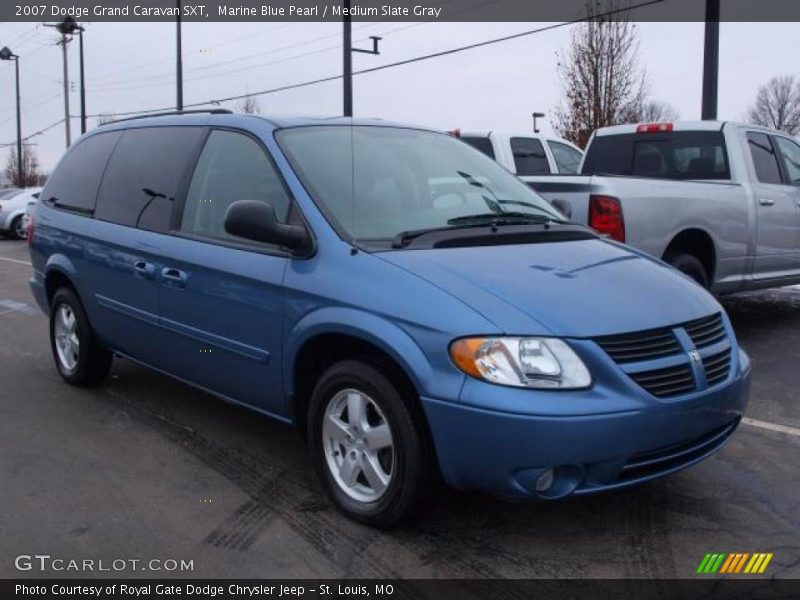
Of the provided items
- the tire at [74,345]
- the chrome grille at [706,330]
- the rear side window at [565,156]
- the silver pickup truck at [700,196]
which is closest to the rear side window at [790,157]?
the silver pickup truck at [700,196]

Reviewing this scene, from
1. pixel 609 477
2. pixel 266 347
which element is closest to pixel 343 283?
pixel 266 347

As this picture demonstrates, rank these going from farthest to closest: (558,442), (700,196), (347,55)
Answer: (347,55), (700,196), (558,442)

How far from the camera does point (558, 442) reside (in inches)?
117

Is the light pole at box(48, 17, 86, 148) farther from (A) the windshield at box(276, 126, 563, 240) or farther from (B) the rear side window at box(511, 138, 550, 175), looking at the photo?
(A) the windshield at box(276, 126, 563, 240)

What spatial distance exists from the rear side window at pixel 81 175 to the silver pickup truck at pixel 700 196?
324 cm

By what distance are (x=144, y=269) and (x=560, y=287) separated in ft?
8.17

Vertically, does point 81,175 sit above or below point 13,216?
above

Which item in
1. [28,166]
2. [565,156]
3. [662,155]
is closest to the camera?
[662,155]

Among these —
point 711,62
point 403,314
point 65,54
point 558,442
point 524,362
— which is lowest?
point 558,442

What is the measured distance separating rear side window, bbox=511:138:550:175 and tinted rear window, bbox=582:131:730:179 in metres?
1.88

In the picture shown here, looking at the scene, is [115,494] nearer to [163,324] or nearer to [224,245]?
[163,324]

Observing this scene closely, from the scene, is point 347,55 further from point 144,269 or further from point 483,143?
point 144,269

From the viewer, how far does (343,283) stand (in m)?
3.52

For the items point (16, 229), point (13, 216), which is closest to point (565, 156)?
point (13, 216)
